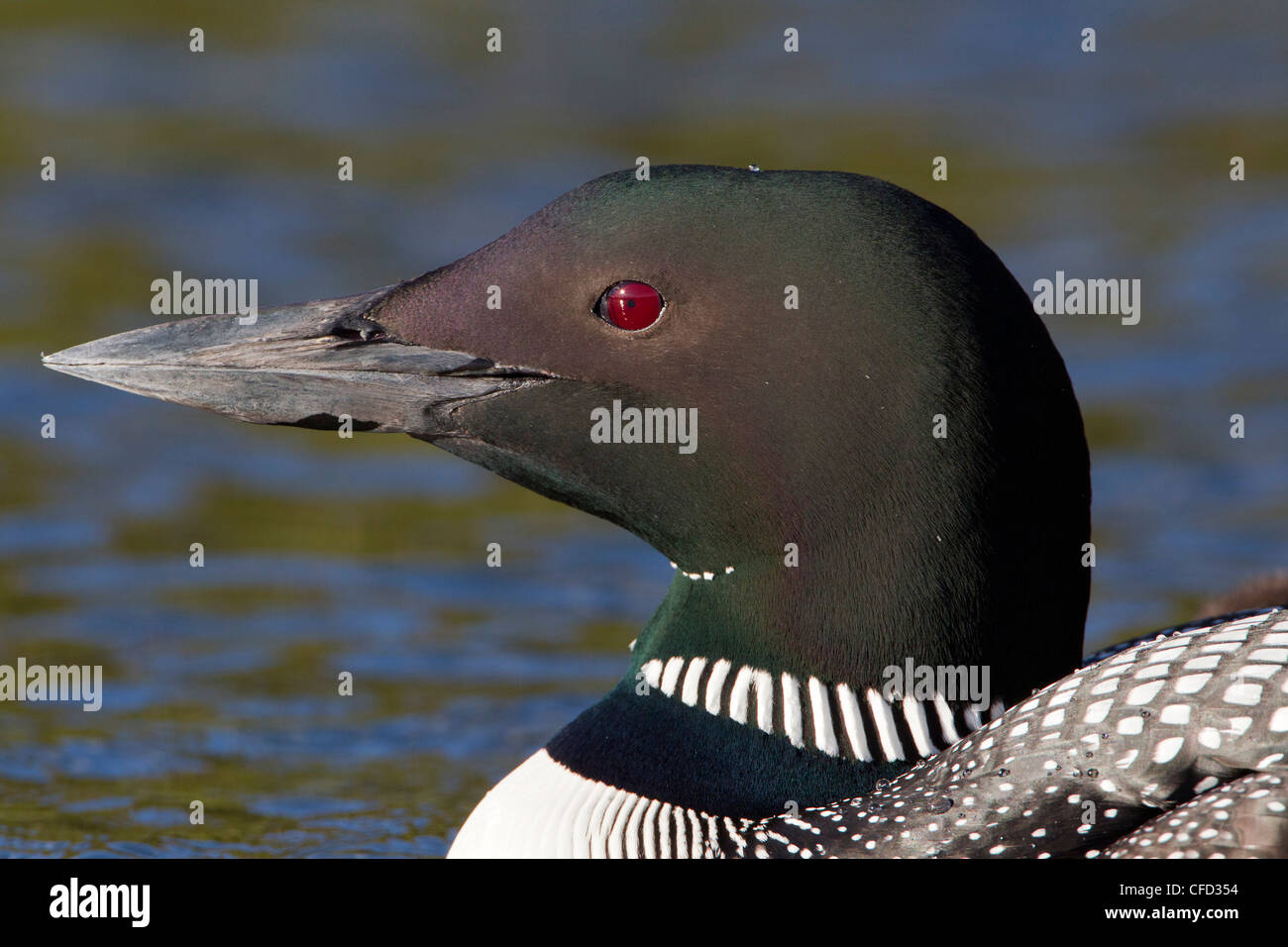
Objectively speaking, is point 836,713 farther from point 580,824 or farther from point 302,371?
point 302,371

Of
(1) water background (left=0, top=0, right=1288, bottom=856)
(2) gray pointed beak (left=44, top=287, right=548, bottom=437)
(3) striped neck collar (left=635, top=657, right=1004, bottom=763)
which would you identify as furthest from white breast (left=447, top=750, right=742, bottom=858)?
(1) water background (left=0, top=0, right=1288, bottom=856)

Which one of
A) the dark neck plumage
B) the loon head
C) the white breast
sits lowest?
the white breast

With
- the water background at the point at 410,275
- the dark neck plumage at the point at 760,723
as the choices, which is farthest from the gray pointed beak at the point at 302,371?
the water background at the point at 410,275

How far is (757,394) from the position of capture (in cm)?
412

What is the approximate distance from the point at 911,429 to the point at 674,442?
1.60ft

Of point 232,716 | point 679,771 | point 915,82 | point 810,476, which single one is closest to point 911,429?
point 810,476

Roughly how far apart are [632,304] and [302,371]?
2.30 feet

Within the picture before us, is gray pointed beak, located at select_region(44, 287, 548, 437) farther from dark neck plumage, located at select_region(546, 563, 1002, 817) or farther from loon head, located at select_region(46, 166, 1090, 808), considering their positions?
dark neck plumage, located at select_region(546, 563, 1002, 817)

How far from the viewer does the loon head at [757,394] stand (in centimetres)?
402

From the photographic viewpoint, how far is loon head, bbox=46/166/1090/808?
13.2 ft
